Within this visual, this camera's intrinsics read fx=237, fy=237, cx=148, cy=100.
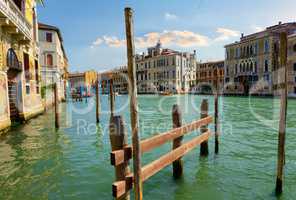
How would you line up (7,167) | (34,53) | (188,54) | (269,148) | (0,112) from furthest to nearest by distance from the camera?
(188,54) < (34,53) < (0,112) < (269,148) < (7,167)

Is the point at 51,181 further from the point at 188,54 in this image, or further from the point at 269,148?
the point at 188,54

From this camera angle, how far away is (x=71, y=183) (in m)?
4.30

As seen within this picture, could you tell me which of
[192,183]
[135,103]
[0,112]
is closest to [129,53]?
[135,103]

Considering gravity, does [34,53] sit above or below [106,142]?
above

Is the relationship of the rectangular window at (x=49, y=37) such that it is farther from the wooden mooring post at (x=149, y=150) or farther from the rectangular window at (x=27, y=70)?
the wooden mooring post at (x=149, y=150)

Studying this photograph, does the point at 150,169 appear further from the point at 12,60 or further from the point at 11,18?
the point at 12,60

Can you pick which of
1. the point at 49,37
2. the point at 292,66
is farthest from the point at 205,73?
the point at 49,37

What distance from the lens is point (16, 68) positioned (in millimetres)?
10188

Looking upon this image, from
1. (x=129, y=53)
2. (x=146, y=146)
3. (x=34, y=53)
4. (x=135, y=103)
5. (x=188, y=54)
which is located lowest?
(x=146, y=146)

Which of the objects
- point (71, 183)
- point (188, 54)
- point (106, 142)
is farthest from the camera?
point (188, 54)

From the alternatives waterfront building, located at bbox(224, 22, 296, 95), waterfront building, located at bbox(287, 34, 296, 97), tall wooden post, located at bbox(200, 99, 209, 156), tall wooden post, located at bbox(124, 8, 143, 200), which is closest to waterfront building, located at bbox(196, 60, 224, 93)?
waterfront building, located at bbox(224, 22, 296, 95)

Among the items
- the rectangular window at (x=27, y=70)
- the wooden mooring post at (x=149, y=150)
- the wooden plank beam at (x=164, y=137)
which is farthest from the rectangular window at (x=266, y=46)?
the wooden mooring post at (x=149, y=150)

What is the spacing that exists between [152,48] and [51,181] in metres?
59.4

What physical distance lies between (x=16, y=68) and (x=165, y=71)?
46.0 meters
